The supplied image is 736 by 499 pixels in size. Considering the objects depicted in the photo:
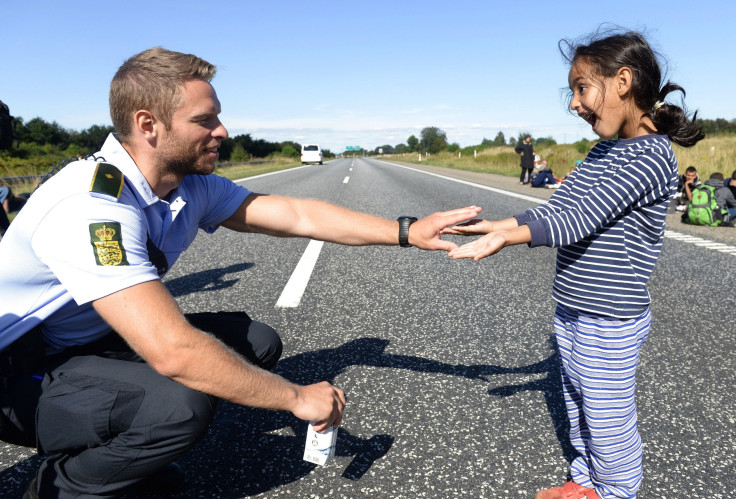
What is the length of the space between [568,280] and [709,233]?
746 centimetres

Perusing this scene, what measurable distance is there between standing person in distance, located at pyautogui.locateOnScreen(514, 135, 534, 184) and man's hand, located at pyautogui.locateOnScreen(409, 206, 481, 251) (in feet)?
53.0

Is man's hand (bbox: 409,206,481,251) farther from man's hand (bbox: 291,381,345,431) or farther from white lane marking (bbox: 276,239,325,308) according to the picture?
white lane marking (bbox: 276,239,325,308)

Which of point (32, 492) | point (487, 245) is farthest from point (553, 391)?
point (32, 492)

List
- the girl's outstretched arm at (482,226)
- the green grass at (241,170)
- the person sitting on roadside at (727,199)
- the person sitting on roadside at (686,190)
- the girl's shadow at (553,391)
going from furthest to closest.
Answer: the green grass at (241,170), the person sitting on roadside at (686,190), the person sitting on roadside at (727,199), the girl's shadow at (553,391), the girl's outstretched arm at (482,226)

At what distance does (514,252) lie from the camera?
20.7 feet

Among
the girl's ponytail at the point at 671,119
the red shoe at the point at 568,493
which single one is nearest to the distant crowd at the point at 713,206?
the girl's ponytail at the point at 671,119

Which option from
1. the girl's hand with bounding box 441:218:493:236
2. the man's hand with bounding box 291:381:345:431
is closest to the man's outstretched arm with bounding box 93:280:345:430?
the man's hand with bounding box 291:381:345:431

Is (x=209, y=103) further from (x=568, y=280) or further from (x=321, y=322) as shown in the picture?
(x=321, y=322)

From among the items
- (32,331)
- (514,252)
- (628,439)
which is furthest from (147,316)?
(514,252)

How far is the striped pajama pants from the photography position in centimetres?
176

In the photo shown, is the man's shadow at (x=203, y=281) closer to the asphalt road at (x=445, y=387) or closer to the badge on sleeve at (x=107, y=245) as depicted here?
the asphalt road at (x=445, y=387)

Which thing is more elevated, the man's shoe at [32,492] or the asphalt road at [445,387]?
the man's shoe at [32,492]

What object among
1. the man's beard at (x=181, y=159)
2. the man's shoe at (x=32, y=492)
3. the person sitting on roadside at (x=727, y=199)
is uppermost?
the man's beard at (x=181, y=159)

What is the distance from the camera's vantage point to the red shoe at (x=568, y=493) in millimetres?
1859
